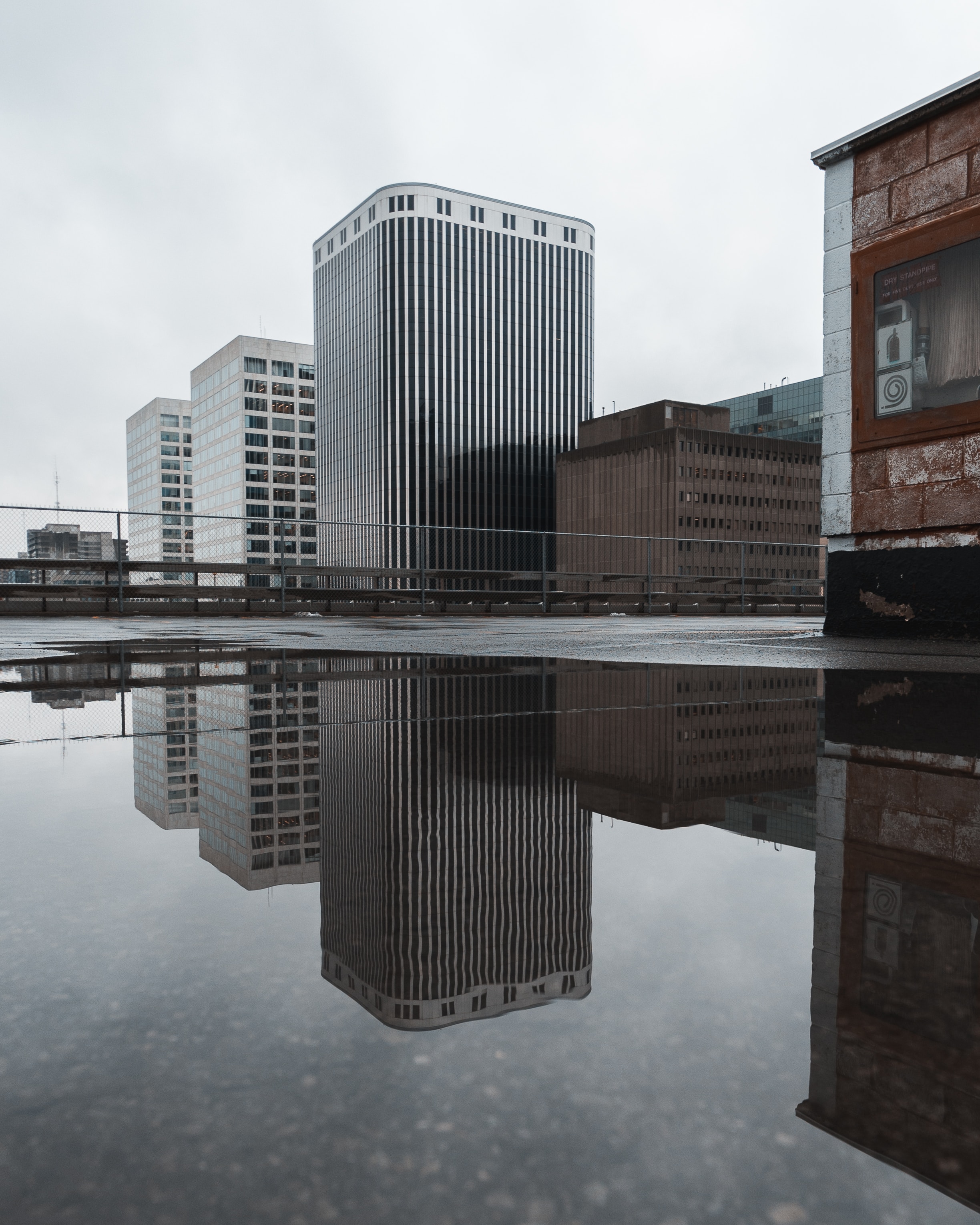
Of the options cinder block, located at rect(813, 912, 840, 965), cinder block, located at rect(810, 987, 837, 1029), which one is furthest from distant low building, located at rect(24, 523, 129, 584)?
cinder block, located at rect(810, 987, 837, 1029)

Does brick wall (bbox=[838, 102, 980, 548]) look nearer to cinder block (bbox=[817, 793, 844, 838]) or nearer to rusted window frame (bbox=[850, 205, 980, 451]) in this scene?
rusted window frame (bbox=[850, 205, 980, 451])

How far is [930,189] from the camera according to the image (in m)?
7.29

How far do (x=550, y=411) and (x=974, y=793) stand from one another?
119 meters

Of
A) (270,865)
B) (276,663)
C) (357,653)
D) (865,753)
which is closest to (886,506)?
(357,653)

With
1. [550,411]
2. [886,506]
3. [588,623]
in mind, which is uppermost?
[550,411]

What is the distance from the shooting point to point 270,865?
1359 millimetres

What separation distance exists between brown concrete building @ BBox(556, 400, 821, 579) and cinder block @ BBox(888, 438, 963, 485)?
3707 inches

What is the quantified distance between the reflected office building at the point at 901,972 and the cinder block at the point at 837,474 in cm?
643

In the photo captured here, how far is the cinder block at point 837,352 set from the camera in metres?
8.02

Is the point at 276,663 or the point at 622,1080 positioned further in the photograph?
the point at 276,663

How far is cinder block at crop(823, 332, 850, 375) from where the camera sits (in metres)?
8.02

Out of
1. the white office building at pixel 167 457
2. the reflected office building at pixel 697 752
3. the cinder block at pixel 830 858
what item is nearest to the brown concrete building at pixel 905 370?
the reflected office building at pixel 697 752

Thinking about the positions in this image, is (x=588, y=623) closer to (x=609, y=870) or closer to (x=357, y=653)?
(x=357, y=653)

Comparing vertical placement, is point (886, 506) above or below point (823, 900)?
above
